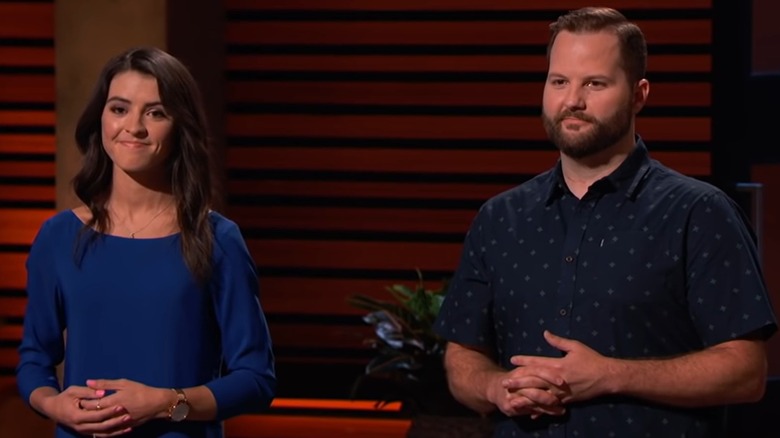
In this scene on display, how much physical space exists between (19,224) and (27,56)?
773 millimetres

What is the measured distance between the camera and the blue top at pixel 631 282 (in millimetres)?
2383

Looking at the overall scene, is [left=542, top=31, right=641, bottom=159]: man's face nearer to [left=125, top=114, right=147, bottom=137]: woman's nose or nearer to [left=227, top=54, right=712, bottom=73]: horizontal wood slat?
[left=125, top=114, right=147, bottom=137]: woman's nose

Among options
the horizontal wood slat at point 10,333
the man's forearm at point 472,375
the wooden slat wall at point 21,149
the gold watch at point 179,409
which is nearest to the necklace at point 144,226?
the gold watch at point 179,409

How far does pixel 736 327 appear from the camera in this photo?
2369mm

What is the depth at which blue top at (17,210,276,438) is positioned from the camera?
2.63 metres

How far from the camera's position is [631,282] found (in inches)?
94.0

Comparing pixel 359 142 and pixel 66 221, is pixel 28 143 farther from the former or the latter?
pixel 66 221

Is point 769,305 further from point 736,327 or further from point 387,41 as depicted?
point 387,41

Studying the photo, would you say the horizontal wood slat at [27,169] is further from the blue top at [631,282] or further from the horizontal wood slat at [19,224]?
the blue top at [631,282]

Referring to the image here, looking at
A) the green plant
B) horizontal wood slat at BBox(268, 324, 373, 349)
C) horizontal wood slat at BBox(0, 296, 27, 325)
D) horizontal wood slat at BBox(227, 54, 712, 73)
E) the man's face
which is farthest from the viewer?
horizontal wood slat at BBox(0, 296, 27, 325)

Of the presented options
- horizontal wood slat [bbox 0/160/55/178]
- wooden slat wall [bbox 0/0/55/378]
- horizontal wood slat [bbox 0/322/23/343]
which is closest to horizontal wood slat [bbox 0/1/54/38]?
wooden slat wall [bbox 0/0/55/378]

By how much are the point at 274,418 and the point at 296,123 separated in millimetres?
1314

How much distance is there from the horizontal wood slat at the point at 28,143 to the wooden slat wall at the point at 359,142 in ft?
2.85

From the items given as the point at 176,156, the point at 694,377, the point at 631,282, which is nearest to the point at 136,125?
the point at 176,156
